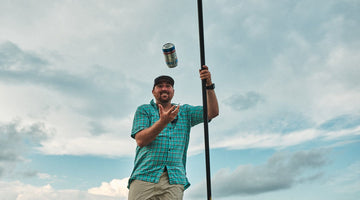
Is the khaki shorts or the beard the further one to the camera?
the beard

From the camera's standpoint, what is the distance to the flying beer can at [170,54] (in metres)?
5.71

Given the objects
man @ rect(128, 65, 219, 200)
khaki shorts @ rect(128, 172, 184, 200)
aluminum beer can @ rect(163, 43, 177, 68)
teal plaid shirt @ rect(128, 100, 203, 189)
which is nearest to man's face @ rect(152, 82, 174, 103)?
man @ rect(128, 65, 219, 200)

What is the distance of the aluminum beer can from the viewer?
571 centimetres

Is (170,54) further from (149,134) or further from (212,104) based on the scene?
(149,134)

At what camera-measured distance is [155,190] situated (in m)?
4.77

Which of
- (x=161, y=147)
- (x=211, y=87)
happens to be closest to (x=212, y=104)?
(x=211, y=87)

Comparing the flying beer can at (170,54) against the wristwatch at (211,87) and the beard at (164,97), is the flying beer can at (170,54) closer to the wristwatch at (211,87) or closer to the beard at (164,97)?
the beard at (164,97)

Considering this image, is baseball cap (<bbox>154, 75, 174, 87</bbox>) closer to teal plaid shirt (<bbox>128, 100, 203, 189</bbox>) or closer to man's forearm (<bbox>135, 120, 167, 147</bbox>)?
teal plaid shirt (<bbox>128, 100, 203, 189</bbox>)

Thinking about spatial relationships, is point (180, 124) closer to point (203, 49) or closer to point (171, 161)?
point (171, 161)

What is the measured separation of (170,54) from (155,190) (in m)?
2.20

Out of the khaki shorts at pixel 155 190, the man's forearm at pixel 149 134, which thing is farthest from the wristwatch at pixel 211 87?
the khaki shorts at pixel 155 190

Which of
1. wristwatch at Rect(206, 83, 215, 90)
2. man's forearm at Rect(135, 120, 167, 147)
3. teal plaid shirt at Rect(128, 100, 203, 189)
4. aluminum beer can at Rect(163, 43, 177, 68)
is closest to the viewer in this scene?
man's forearm at Rect(135, 120, 167, 147)

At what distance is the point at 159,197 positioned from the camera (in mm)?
4797

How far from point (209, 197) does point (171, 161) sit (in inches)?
30.1
